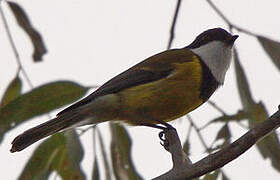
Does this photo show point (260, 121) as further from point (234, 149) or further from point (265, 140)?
point (234, 149)

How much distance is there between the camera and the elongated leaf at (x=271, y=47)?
4184 millimetres

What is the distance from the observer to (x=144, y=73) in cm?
415

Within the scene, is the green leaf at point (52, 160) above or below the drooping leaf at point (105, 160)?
above

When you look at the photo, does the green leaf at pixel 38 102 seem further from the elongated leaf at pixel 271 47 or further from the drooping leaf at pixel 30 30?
the elongated leaf at pixel 271 47

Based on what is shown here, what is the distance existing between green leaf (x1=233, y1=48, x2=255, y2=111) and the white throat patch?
0.10 metres

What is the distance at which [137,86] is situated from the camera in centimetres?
402

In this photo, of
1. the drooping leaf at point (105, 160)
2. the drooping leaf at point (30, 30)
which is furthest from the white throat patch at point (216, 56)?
the drooping leaf at point (30, 30)

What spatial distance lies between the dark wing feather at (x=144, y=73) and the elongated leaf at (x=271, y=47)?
0.43 metres

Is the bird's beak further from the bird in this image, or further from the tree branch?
the tree branch

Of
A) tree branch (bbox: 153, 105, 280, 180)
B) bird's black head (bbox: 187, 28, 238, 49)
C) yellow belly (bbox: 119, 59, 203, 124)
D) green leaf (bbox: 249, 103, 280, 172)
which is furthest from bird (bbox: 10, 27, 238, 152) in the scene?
tree branch (bbox: 153, 105, 280, 180)

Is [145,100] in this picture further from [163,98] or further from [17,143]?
[17,143]

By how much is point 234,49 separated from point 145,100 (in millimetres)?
846

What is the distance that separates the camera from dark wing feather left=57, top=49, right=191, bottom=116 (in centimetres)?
396

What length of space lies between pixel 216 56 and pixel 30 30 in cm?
112
